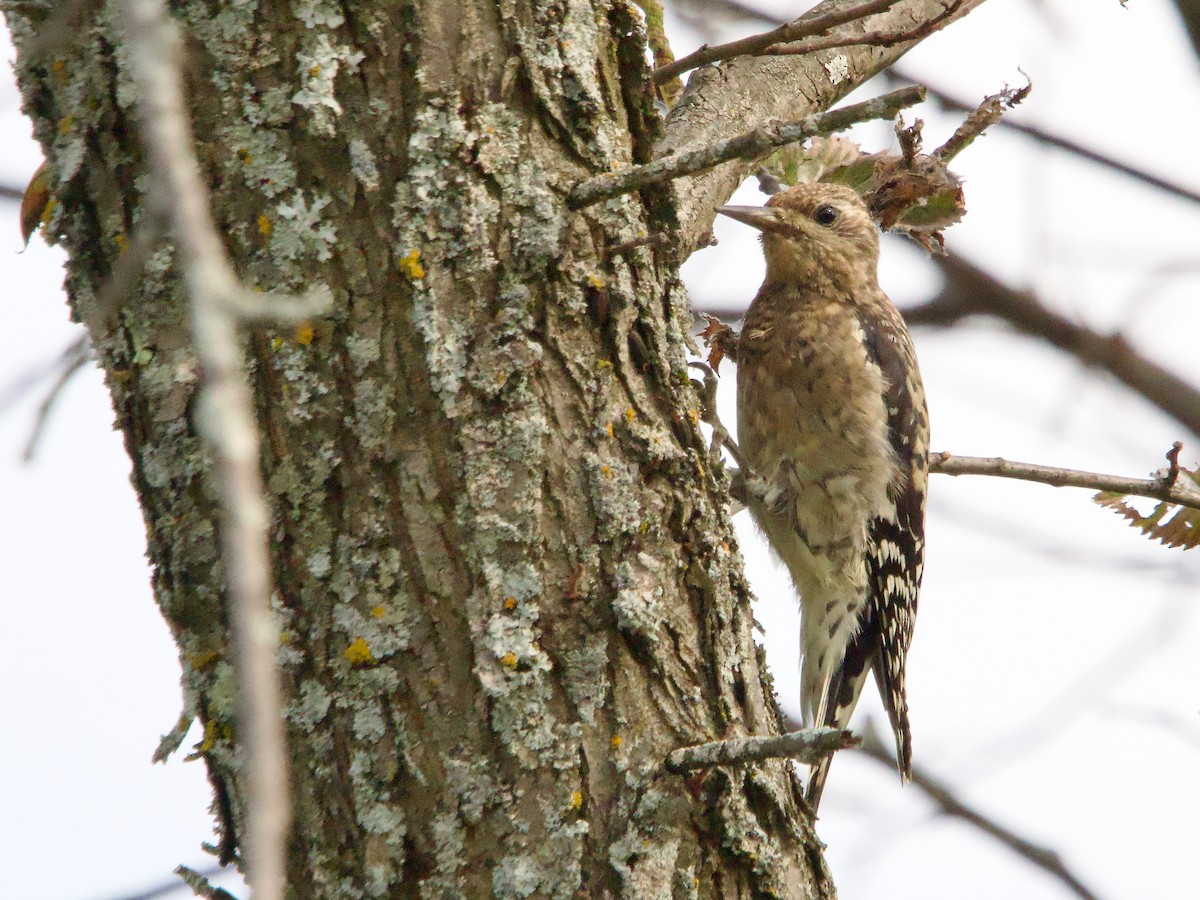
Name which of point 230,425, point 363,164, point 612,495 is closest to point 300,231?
point 363,164

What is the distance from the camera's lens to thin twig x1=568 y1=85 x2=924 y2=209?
1662 mm

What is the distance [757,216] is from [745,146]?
2.54 metres

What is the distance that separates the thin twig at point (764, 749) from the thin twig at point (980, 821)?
88.7 inches

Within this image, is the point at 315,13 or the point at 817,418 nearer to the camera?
the point at 315,13

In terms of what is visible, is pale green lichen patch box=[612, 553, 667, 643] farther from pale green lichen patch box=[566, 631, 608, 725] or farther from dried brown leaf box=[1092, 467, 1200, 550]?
dried brown leaf box=[1092, 467, 1200, 550]

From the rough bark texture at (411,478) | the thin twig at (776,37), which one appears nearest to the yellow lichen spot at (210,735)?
the rough bark texture at (411,478)

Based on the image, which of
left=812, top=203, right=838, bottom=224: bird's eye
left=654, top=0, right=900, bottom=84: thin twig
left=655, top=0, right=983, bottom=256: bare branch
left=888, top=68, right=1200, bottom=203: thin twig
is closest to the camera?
left=654, top=0, right=900, bottom=84: thin twig

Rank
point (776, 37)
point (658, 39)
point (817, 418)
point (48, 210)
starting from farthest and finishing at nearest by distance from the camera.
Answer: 1. point (817, 418)
2. point (658, 39)
3. point (776, 37)
4. point (48, 210)

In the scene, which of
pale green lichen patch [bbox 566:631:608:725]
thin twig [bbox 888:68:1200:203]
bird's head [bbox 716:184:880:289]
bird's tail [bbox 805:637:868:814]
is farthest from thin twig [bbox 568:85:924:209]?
thin twig [bbox 888:68:1200:203]

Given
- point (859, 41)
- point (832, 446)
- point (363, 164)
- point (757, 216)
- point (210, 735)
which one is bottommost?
point (210, 735)

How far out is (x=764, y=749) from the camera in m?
1.87

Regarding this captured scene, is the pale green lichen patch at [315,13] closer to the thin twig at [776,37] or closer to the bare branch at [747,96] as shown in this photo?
the thin twig at [776,37]

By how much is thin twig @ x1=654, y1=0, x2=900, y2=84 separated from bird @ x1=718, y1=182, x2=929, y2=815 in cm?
139

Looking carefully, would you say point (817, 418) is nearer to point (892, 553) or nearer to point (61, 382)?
point (892, 553)
